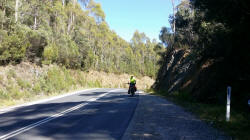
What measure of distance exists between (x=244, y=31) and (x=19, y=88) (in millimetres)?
18425

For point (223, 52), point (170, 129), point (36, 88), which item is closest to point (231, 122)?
point (170, 129)

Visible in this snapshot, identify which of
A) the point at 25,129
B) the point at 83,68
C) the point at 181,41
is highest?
the point at 181,41

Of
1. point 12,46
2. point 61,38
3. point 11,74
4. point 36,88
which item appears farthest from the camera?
point 61,38

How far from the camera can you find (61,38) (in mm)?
35125

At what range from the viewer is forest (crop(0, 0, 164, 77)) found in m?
20.1

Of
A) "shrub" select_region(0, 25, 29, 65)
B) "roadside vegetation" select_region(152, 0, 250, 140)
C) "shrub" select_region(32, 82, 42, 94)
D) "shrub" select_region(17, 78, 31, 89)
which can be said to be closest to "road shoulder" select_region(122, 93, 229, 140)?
"roadside vegetation" select_region(152, 0, 250, 140)

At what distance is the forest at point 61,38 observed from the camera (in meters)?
20.1

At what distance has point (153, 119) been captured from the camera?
885cm

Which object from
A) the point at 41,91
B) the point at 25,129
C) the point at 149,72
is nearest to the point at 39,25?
the point at 41,91

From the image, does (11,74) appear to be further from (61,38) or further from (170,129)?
(170,129)

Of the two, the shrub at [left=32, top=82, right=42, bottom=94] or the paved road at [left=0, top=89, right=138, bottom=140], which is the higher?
the shrub at [left=32, top=82, right=42, bottom=94]

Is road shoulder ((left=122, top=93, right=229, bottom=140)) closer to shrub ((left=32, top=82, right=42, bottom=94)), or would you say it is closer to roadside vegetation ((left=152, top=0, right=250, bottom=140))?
roadside vegetation ((left=152, top=0, right=250, bottom=140))

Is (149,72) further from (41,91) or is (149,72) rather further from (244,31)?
(244,31)

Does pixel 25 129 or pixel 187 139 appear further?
pixel 25 129
